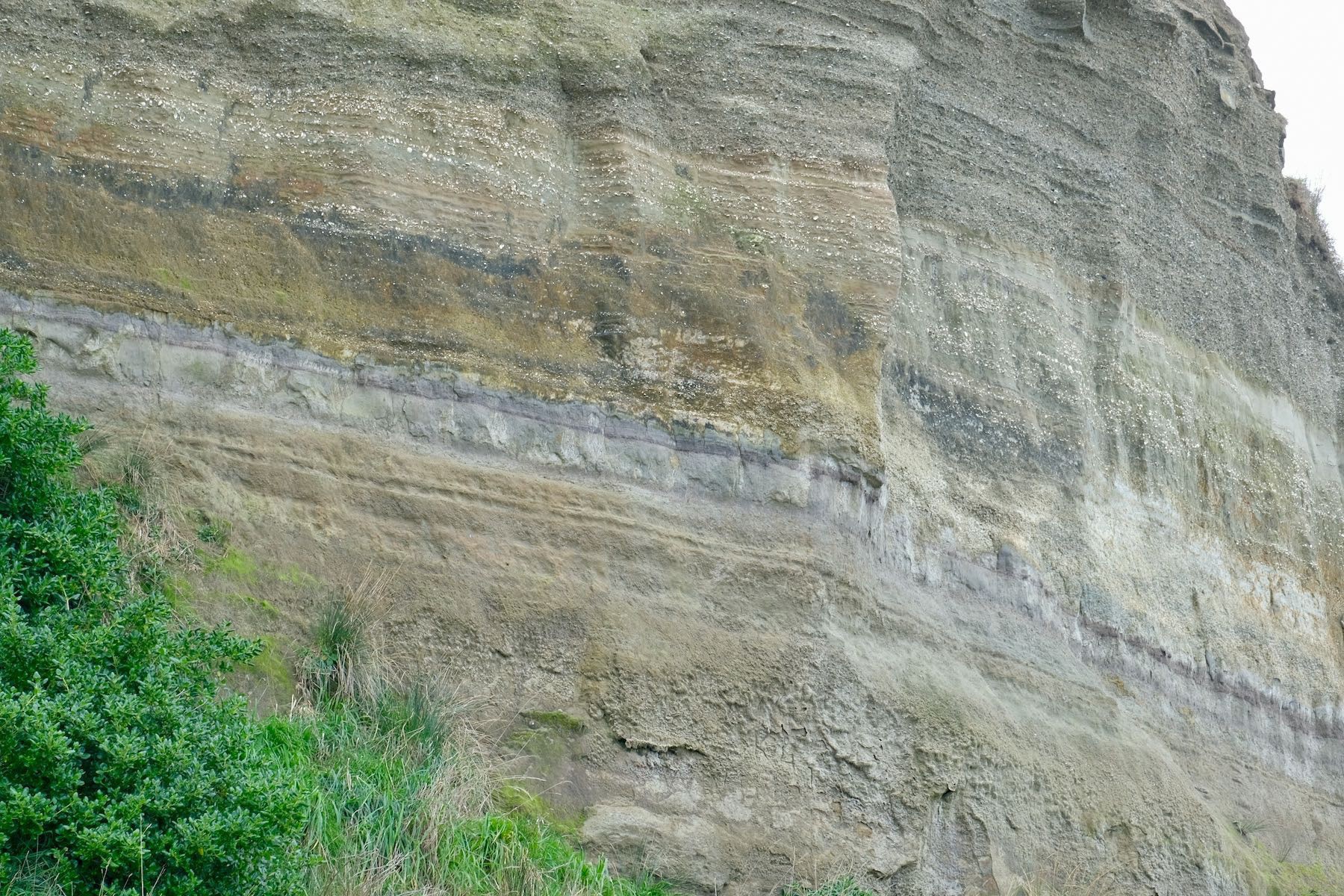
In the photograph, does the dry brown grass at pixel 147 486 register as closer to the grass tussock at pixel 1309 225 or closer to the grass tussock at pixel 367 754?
the grass tussock at pixel 367 754

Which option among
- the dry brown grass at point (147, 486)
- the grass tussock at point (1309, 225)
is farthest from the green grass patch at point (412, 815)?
the grass tussock at point (1309, 225)

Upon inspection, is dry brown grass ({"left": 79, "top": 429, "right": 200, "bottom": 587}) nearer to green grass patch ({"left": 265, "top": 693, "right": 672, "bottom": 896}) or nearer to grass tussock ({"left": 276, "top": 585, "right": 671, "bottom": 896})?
grass tussock ({"left": 276, "top": 585, "right": 671, "bottom": 896})

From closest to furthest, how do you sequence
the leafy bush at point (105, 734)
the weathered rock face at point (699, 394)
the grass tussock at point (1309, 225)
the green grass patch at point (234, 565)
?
the leafy bush at point (105, 734) < the green grass patch at point (234, 565) < the weathered rock face at point (699, 394) < the grass tussock at point (1309, 225)

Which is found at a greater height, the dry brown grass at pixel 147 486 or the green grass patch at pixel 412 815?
the dry brown grass at pixel 147 486

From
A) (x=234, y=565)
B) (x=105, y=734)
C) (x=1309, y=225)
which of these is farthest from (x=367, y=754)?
(x=1309, y=225)

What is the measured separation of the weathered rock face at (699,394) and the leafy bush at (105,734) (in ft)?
5.29

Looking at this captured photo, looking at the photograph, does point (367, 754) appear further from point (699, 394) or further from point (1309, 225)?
point (1309, 225)

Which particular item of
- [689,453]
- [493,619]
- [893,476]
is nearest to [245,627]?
[493,619]

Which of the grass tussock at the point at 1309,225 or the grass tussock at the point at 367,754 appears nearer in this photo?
the grass tussock at the point at 367,754

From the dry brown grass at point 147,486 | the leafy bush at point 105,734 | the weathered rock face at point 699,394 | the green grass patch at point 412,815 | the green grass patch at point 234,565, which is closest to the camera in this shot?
the leafy bush at point 105,734

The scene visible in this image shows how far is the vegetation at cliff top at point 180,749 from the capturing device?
5.95 m

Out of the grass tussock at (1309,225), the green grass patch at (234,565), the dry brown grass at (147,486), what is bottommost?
the green grass patch at (234,565)

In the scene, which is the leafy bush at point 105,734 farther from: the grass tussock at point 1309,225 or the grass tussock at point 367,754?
the grass tussock at point 1309,225

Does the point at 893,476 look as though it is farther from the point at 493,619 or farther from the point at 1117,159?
the point at 1117,159
